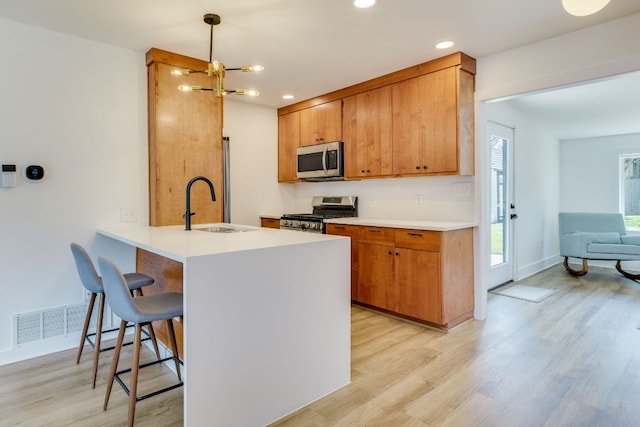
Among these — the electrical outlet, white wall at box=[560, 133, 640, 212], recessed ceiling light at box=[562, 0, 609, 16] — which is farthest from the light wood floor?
white wall at box=[560, 133, 640, 212]

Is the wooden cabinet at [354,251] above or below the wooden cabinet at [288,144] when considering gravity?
below

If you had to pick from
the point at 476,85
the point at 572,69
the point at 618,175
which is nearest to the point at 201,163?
the point at 476,85

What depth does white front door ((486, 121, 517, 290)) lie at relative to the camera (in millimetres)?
4648

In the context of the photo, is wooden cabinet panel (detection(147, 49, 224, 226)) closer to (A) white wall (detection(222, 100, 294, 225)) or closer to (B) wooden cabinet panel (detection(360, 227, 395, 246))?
(A) white wall (detection(222, 100, 294, 225))

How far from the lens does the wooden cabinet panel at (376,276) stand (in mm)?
3469

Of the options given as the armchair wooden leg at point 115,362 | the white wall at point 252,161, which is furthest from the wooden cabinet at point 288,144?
the armchair wooden leg at point 115,362

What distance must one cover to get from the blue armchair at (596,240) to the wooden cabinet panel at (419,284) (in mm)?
3513

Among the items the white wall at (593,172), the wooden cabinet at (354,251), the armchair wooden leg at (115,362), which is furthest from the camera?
the white wall at (593,172)

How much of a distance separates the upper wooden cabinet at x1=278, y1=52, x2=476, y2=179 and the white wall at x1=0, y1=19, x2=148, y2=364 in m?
2.17

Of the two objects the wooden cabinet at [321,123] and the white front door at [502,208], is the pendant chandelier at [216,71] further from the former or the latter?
the white front door at [502,208]

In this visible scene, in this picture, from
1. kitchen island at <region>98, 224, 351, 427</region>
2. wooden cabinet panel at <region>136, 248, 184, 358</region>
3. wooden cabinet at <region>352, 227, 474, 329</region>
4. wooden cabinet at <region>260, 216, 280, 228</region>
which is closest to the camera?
kitchen island at <region>98, 224, 351, 427</region>

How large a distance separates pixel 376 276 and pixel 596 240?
3849 mm

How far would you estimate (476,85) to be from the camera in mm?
3400

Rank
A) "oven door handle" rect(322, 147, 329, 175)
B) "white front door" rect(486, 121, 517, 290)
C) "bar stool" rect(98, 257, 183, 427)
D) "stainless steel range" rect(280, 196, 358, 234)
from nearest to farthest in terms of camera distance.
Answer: "bar stool" rect(98, 257, 183, 427) → "stainless steel range" rect(280, 196, 358, 234) → "oven door handle" rect(322, 147, 329, 175) → "white front door" rect(486, 121, 517, 290)
